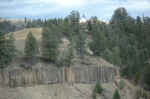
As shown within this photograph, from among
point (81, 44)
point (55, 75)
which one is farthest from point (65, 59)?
point (81, 44)

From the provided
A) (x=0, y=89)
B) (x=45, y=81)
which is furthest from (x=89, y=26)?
(x=0, y=89)

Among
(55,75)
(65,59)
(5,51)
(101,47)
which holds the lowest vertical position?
(55,75)

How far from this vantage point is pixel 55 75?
25.5 metres

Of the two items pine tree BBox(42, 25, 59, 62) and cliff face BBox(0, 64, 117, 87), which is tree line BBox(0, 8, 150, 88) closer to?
pine tree BBox(42, 25, 59, 62)

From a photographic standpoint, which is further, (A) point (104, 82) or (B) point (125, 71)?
(B) point (125, 71)

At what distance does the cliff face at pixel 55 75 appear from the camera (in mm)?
23453

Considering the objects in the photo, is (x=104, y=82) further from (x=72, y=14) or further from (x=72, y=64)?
(x=72, y=14)

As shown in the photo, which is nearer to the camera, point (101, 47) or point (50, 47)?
point (50, 47)

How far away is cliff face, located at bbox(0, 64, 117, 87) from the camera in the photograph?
2345 cm

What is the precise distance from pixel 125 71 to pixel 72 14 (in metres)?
22.6

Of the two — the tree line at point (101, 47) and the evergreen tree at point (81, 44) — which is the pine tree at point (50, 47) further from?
the evergreen tree at point (81, 44)

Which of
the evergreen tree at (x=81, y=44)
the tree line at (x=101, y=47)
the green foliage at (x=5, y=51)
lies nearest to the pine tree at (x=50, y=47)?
the tree line at (x=101, y=47)

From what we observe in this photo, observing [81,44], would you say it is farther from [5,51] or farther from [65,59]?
[5,51]

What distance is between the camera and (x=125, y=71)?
35625mm
